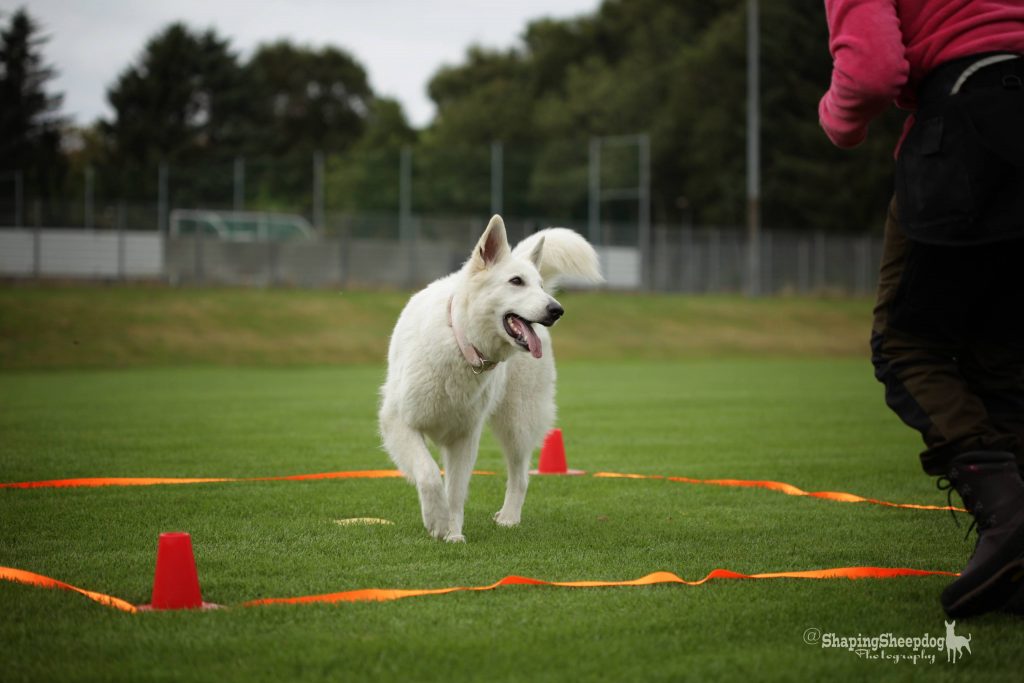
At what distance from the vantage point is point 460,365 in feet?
21.6

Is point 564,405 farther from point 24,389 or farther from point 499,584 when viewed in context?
point 499,584

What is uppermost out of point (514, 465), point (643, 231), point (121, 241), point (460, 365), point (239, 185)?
point (239, 185)

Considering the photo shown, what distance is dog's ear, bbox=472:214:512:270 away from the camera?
6613 mm

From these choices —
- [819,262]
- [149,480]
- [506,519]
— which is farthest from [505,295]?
[819,262]

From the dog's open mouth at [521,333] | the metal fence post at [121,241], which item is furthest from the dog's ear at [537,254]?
the metal fence post at [121,241]

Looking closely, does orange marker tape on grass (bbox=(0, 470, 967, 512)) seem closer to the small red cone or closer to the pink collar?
the pink collar

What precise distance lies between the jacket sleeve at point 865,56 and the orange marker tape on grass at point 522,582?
2148mm

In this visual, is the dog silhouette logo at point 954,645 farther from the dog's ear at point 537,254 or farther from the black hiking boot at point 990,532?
the dog's ear at point 537,254

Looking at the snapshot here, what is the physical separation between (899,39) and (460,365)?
314 centimetres

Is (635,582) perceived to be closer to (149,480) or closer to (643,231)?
(149,480)

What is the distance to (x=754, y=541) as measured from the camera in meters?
6.30

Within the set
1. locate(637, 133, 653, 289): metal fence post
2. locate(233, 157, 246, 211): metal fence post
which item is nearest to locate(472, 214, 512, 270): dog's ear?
locate(637, 133, 653, 289): metal fence post

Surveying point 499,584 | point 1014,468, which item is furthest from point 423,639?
point 1014,468

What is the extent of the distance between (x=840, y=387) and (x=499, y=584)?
17.6m
